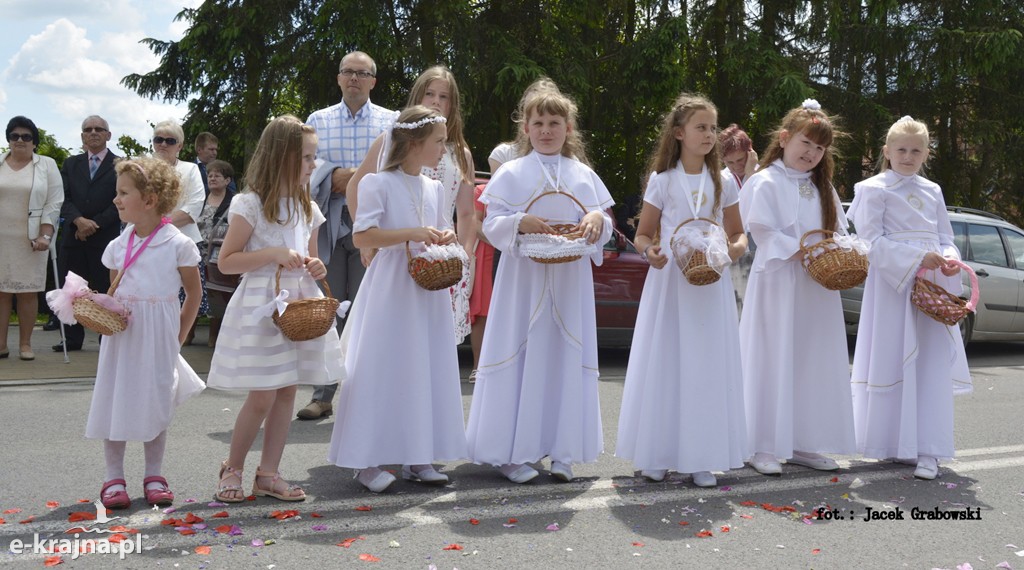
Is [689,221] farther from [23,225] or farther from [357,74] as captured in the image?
[23,225]

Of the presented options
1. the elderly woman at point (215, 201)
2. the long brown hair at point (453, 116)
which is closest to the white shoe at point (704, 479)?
the long brown hair at point (453, 116)

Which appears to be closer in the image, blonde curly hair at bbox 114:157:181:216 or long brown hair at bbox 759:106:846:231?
blonde curly hair at bbox 114:157:181:216

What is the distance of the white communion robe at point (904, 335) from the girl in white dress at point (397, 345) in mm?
2515

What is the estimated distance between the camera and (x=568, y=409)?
5.47m

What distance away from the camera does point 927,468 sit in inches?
232

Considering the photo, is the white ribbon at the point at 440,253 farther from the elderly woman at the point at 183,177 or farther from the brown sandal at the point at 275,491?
the elderly woman at the point at 183,177

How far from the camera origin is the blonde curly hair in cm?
490

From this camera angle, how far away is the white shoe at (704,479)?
5469 mm

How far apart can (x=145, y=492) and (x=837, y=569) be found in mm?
3071

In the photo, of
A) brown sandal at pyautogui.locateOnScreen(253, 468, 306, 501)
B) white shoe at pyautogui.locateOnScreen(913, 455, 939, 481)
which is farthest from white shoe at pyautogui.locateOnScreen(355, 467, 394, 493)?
white shoe at pyautogui.locateOnScreen(913, 455, 939, 481)

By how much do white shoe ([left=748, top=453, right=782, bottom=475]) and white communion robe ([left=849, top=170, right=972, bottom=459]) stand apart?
69cm

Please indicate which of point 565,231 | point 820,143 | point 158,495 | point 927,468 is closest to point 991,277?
point 927,468

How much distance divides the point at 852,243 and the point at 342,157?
3.51 m

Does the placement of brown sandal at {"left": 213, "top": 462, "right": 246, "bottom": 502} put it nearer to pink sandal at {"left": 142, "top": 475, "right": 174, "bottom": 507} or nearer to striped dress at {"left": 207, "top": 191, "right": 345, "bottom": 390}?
pink sandal at {"left": 142, "top": 475, "right": 174, "bottom": 507}
